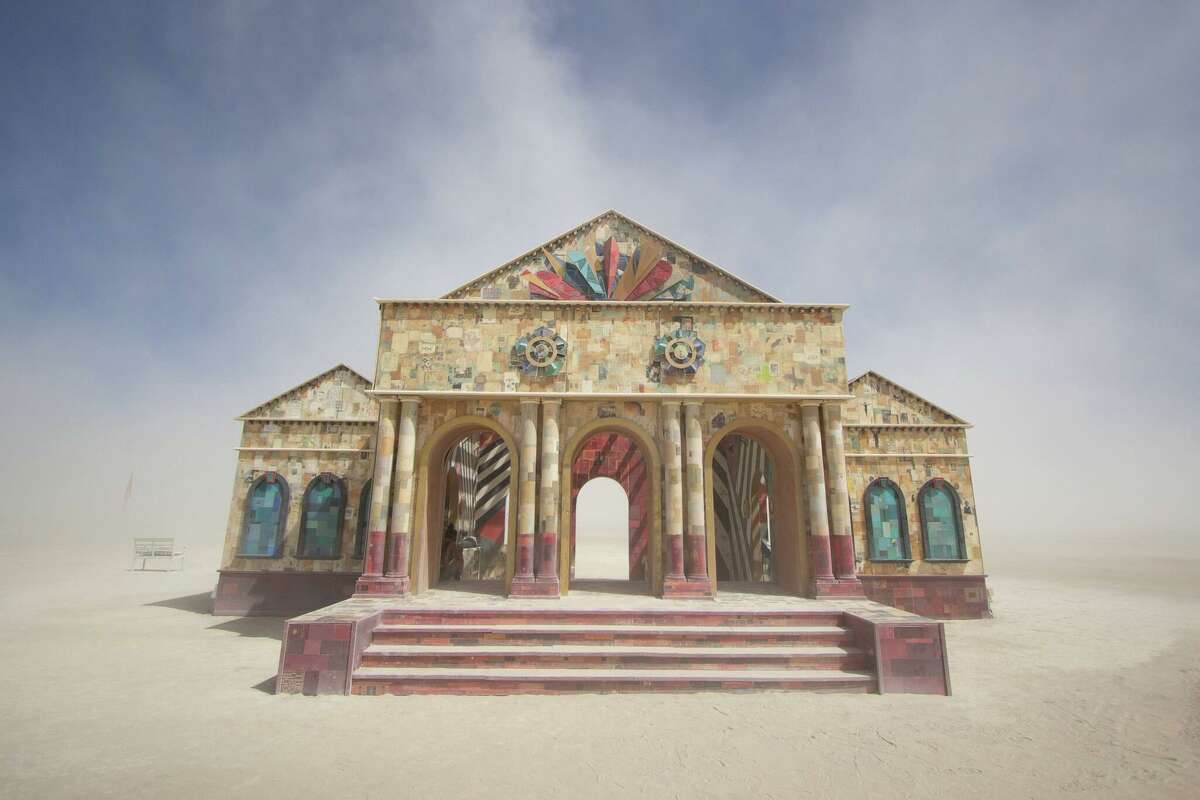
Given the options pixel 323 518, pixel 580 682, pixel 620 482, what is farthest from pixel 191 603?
pixel 580 682

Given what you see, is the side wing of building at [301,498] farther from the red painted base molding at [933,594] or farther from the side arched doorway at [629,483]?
the red painted base molding at [933,594]

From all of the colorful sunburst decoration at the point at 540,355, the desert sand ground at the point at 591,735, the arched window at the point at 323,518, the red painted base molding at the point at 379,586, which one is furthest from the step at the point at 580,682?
the arched window at the point at 323,518

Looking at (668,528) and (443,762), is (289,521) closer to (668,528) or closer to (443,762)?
(668,528)

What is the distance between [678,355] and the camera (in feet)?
54.3

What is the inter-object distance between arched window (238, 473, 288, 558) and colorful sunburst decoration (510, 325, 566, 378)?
986 cm

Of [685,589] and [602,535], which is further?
[602,535]

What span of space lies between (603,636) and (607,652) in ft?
2.27

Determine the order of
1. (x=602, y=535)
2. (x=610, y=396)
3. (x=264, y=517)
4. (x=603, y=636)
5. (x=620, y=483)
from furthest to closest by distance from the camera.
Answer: (x=602, y=535), (x=620, y=483), (x=264, y=517), (x=610, y=396), (x=603, y=636)

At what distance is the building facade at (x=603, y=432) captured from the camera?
15.8m

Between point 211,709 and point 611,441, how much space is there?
18300mm

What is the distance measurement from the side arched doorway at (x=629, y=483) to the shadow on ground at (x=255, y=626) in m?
8.49

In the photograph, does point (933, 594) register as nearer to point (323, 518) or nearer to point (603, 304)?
point (603, 304)

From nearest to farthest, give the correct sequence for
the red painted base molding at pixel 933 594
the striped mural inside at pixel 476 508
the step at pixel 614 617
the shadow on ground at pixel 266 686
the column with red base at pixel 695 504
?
the shadow on ground at pixel 266 686 → the step at pixel 614 617 → the column with red base at pixel 695 504 → the red painted base molding at pixel 933 594 → the striped mural inside at pixel 476 508

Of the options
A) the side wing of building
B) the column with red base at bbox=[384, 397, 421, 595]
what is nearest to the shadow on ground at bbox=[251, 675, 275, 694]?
the column with red base at bbox=[384, 397, 421, 595]
